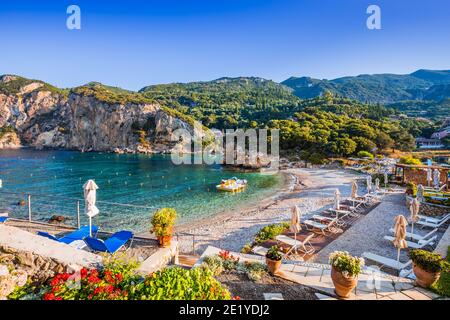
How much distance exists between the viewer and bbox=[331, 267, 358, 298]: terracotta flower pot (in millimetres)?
4844

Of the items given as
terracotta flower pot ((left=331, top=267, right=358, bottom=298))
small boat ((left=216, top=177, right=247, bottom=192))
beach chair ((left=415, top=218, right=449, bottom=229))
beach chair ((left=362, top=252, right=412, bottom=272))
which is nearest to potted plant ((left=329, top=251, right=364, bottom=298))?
terracotta flower pot ((left=331, top=267, right=358, bottom=298))

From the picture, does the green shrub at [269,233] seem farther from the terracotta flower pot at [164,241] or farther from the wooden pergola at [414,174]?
the wooden pergola at [414,174]

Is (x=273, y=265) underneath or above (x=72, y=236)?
above

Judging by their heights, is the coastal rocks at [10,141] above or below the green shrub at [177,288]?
above

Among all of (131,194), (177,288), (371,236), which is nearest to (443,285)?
(371,236)

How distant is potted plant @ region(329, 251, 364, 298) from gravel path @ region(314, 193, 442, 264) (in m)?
3.29

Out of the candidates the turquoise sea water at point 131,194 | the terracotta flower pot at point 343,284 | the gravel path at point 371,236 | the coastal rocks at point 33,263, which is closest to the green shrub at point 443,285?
the terracotta flower pot at point 343,284

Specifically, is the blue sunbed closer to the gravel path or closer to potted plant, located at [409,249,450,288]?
the gravel path

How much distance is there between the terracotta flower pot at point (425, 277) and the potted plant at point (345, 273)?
1.72 meters

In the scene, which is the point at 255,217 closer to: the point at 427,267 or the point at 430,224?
the point at 430,224

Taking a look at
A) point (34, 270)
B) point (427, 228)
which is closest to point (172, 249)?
point (34, 270)

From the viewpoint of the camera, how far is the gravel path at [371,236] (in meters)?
8.88

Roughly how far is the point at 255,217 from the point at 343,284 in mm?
12347

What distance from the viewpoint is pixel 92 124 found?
86500 millimetres
